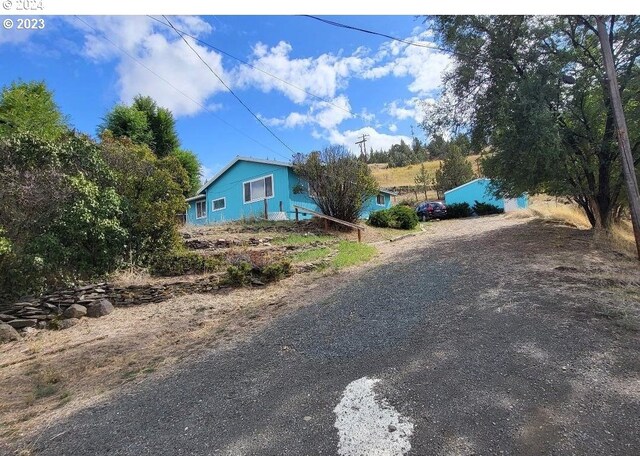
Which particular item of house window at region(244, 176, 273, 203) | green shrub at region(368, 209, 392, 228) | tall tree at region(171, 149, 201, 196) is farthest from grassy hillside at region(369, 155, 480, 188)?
green shrub at region(368, 209, 392, 228)

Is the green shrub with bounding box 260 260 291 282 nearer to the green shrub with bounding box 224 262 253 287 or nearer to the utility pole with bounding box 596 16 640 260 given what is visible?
the green shrub with bounding box 224 262 253 287

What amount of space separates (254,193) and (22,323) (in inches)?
545

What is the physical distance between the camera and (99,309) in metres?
7.10

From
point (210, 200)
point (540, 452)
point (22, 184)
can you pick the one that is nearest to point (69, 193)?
point (22, 184)

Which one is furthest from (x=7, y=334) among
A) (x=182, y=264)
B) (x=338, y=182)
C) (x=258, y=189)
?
(x=258, y=189)

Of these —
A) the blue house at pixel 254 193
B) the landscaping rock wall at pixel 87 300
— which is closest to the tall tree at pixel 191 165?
the blue house at pixel 254 193

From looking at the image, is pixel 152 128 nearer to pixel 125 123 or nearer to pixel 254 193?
pixel 125 123

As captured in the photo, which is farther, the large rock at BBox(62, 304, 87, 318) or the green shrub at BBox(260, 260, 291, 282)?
the green shrub at BBox(260, 260, 291, 282)

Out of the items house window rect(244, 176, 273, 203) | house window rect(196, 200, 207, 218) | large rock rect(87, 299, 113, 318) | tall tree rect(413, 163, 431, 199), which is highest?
tall tree rect(413, 163, 431, 199)

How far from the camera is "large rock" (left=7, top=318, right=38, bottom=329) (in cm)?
662

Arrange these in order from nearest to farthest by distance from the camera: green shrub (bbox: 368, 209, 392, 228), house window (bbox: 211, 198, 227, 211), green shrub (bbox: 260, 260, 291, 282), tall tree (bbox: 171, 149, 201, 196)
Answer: green shrub (bbox: 260, 260, 291, 282), green shrub (bbox: 368, 209, 392, 228), house window (bbox: 211, 198, 227, 211), tall tree (bbox: 171, 149, 201, 196)

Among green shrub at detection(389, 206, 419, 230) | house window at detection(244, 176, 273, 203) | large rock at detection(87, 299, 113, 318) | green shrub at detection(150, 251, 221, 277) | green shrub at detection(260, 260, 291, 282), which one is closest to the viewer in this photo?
large rock at detection(87, 299, 113, 318)

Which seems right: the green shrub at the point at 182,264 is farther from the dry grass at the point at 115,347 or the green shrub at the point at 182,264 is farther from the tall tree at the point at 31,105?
the tall tree at the point at 31,105
